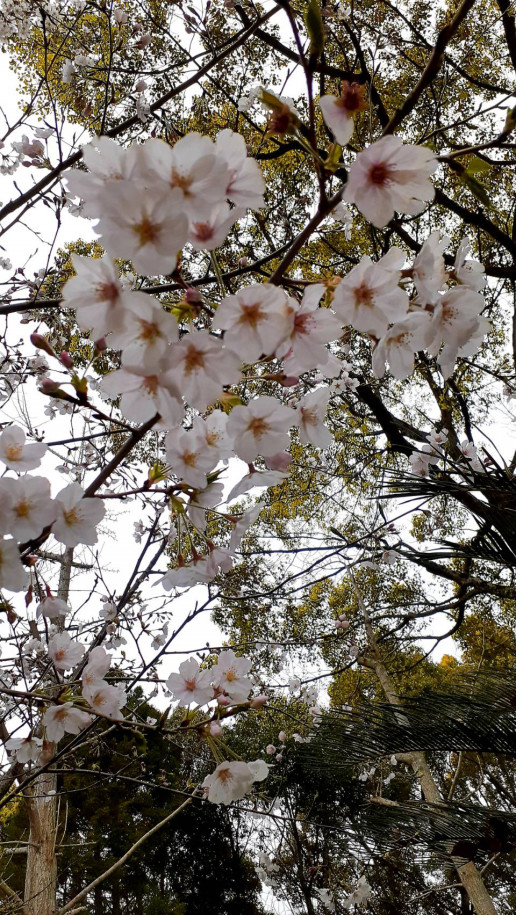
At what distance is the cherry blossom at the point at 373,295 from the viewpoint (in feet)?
2.08

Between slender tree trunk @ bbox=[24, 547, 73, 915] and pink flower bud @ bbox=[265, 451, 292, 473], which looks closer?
pink flower bud @ bbox=[265, 451, 292, 473]

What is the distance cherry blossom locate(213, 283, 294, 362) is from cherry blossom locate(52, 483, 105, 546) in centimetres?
29

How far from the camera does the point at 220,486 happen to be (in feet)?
2.78

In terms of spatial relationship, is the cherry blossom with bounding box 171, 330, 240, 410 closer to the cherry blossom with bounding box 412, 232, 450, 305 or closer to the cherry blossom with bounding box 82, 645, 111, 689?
the cherry blossom with bounding box 412, 232, 450, 305

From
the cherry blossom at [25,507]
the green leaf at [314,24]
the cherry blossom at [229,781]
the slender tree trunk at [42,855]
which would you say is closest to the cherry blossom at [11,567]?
the cherry blossom at [25,507]

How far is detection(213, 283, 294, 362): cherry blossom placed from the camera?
59 centimetres

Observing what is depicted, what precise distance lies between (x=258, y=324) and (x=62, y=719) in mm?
983

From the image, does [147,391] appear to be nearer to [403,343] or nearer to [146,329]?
[146,329]

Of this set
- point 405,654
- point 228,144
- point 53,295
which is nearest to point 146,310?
point 228,144

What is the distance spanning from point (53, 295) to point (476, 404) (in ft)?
15.5

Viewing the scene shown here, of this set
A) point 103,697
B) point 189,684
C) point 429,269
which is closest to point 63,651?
point 103,697

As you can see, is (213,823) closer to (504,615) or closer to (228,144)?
(504,615)

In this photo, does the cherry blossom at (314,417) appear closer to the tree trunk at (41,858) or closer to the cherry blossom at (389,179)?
the cherry blossom at (389,179)

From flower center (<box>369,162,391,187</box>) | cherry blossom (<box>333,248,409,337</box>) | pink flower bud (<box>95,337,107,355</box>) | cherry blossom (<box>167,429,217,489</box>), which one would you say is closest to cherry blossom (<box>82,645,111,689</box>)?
cherry blossom (<box>167,429,217,489</box>)
